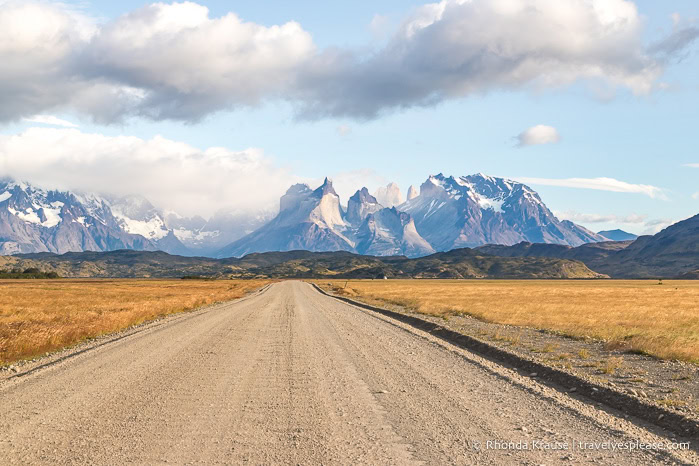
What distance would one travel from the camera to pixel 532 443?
8312mm

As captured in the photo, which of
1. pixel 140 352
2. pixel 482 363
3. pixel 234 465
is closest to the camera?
pixel 234 465

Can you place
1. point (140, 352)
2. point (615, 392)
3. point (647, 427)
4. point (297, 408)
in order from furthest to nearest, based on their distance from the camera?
1. point (140, 352)
2. point (615, 392)
3. point (297, 408)
4. point (647, 427)

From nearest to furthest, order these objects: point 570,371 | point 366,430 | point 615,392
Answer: point 366,430, point 615,392, point 570,371

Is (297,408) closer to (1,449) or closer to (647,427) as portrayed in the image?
(1,449)

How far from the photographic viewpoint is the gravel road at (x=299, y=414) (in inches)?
305

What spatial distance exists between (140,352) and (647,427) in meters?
15.2

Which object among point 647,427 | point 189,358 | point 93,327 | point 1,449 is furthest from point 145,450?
point 93,327

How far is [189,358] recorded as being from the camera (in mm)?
17109

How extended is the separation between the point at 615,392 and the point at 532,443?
15.0 feet

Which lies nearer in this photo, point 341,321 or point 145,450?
point 145,450

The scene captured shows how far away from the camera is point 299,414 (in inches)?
393

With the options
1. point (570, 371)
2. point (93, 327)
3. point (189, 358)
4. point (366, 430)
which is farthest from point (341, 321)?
point (366, 430)

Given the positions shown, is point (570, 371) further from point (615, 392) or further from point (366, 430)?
point (366, 430)

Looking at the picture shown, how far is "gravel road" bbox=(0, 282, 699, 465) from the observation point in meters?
7.76
